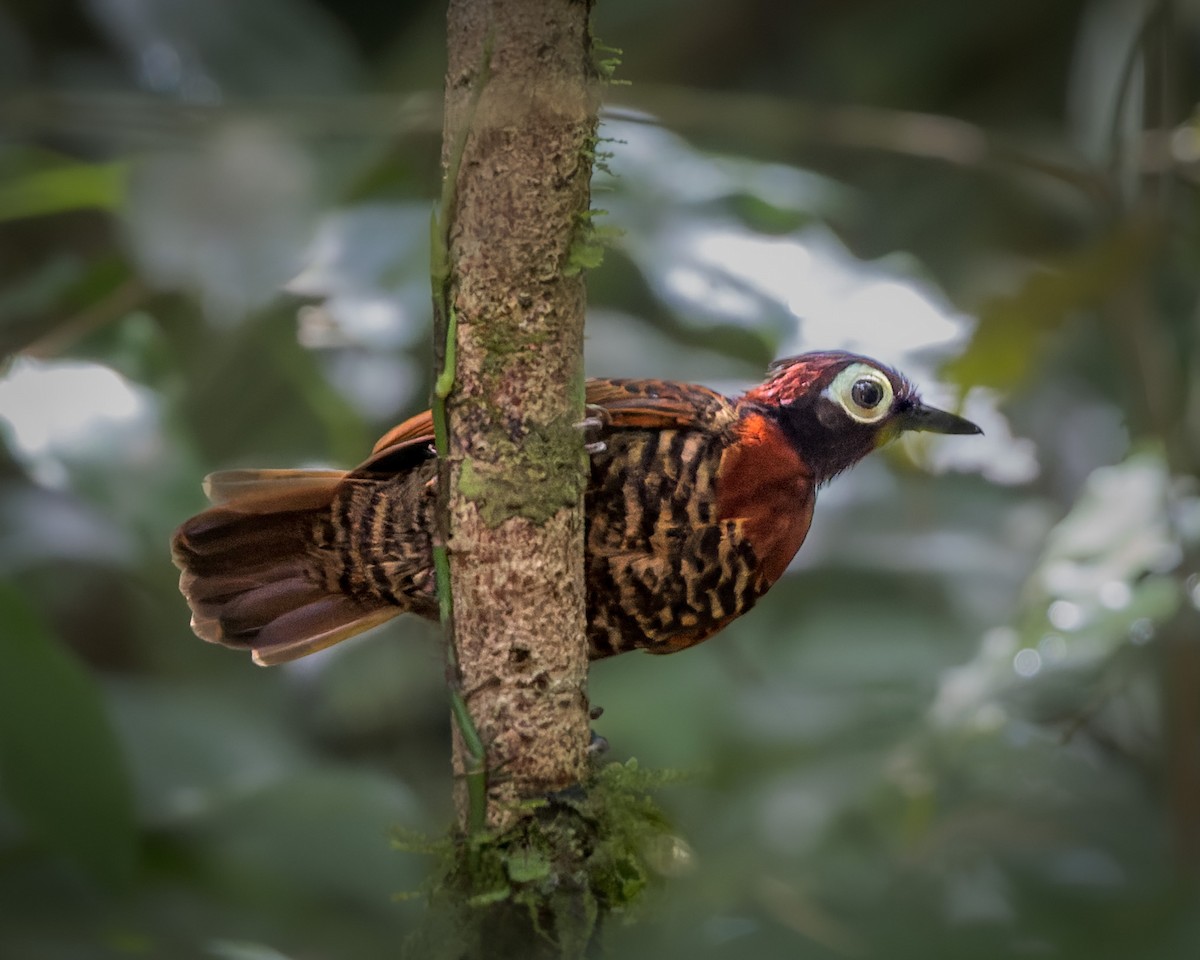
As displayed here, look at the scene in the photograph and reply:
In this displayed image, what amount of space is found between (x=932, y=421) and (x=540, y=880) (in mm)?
994

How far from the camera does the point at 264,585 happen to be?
1.96m

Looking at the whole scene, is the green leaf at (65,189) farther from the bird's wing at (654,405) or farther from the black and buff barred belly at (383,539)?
the bird's wing at (654,405)

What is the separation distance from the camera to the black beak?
6.36ft

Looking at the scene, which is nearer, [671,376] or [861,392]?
[861,392]

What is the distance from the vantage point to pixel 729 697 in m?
2.60

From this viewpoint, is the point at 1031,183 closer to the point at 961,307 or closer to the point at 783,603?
the point at 961,307

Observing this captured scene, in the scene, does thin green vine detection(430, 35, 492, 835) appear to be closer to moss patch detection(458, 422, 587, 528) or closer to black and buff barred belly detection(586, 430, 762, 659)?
moss patch detection(458, 422, 587, 528)

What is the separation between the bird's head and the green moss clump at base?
2.15ft

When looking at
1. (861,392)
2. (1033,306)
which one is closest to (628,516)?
(861,392)

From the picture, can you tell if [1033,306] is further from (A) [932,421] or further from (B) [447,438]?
(B) [447,438]

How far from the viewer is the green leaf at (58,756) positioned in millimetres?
1863

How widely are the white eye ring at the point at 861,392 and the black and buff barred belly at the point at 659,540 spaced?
0.83ft

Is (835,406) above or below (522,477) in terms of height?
above

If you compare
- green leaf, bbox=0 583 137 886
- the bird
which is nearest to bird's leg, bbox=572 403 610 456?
the bird
